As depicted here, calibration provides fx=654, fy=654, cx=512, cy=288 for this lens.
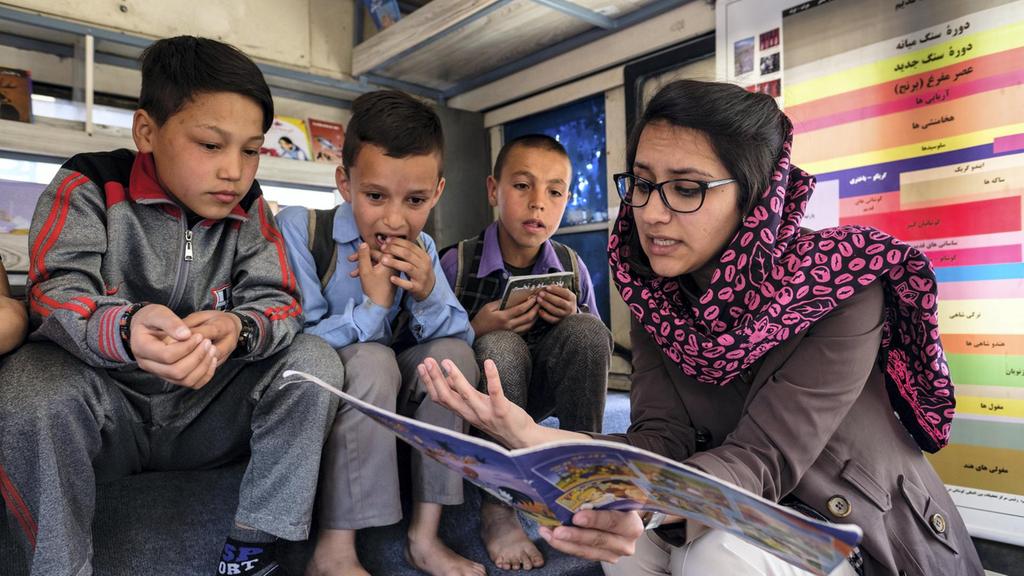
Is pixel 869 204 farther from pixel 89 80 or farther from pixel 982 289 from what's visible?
pixel 89 80

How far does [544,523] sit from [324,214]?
0.96 m

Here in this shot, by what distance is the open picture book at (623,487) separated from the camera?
1.62 ft

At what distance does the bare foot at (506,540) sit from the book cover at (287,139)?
244 centimetres

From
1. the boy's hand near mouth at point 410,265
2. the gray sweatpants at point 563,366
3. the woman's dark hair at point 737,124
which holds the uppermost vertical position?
the woman's dark hair at point 737,124

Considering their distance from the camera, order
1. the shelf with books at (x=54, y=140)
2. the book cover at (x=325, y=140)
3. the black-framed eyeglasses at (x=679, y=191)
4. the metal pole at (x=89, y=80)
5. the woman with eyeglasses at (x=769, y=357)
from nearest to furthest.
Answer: the woman with eyeglasses at (x=769, y=357), the black-framed eyeglasses at (x=679, y=191), the shelf with books at (x=54, y=140), the metal pole at (x=89, y=80), the book cover at (x=325, y=140)

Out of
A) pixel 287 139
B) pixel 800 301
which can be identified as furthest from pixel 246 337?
pixel 287 139

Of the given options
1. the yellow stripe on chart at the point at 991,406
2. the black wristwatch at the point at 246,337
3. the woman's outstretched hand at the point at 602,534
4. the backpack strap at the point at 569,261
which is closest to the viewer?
the woman's outstretched hand at the point at 602,534

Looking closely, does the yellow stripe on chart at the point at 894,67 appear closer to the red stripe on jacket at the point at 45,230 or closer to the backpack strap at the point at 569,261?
the backpack strap at the point at 569,261

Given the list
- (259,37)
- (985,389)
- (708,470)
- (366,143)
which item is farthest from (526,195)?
(259,37)

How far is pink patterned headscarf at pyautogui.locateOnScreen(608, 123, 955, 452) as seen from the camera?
0.86m

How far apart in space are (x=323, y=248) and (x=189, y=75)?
1.36ft

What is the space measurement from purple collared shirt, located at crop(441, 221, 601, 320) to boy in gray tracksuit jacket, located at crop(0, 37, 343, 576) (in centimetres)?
59

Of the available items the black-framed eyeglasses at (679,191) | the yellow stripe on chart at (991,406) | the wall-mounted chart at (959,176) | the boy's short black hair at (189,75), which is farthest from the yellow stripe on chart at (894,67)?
the boy's short black hair at (189,75)

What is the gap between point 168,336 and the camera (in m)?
0.92
